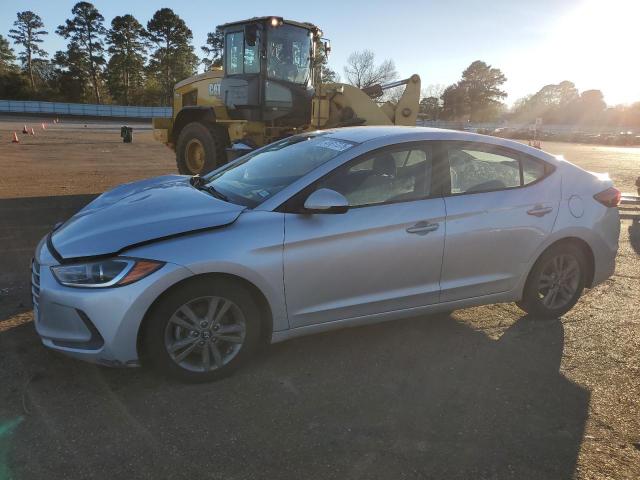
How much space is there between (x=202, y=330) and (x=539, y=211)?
8.91 feet

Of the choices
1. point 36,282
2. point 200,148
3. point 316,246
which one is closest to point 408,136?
point 316,246

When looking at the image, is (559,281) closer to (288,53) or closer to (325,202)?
(325,202)

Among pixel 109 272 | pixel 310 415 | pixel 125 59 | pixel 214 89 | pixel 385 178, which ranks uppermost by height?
pixel 125 59

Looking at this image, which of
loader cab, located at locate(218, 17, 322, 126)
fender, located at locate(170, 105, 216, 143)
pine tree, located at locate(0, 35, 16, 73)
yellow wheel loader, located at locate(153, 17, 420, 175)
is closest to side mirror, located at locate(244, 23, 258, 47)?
yellow wheel loader, located at locate(153, 17, 420, 175)

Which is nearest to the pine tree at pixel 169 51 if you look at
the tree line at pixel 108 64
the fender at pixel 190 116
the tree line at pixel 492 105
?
the tree line at pixel 108 64

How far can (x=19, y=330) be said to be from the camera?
11.9ft

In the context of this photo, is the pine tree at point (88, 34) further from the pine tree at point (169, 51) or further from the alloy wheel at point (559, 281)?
the alloy wheel at point (559, 281)

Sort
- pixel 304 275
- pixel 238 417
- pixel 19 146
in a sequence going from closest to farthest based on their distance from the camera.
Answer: pixel 238 417 < pixel 304 275 < pixel 19 146

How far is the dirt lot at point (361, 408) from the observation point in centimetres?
245

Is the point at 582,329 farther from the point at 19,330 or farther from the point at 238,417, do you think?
the point at 19,330

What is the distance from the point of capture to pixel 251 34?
9.23 m

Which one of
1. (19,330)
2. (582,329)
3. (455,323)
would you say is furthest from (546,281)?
(19,330)

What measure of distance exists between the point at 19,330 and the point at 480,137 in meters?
3.76

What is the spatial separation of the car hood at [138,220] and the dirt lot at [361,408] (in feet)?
2.73
